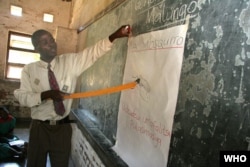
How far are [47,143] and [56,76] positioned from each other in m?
0.66

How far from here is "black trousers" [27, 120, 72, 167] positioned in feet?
7.13

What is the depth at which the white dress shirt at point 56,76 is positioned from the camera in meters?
2.13

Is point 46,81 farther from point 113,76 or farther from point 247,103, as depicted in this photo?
point 247,103

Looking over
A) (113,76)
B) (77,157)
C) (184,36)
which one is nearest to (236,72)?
(184,36)

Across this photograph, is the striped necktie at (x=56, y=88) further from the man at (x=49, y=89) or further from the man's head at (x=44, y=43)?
the man's head at (x=44, y=43)

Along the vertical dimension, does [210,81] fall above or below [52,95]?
above

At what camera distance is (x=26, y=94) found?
204 centimetres

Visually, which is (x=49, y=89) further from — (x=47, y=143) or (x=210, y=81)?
(x=210, y=81)

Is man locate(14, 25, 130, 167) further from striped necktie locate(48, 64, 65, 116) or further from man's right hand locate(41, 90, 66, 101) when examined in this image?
man's right hand locate(41, 90, 66, 101)

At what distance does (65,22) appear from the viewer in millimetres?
6789

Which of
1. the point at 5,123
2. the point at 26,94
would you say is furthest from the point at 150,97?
the point at 5,123

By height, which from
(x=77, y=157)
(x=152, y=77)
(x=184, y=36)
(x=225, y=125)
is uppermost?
(x=184, y=36)

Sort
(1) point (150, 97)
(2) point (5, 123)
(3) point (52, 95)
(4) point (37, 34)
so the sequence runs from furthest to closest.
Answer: (2) point (5, 123) → (4) point (37, 34) → (3) point (52, 95) → (1) point (150, 97)

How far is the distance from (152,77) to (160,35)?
0.25 meters
